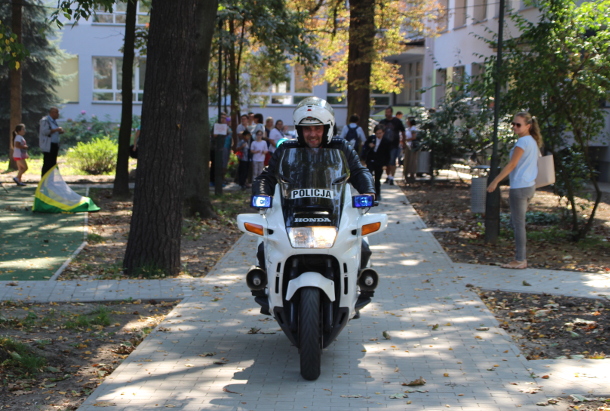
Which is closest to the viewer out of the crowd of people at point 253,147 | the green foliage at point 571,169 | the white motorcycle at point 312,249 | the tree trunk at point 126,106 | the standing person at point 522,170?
the white motorcycle at point 312,249

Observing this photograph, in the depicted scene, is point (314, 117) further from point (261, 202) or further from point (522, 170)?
point (522, 170)

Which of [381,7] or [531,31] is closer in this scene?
[531,31]

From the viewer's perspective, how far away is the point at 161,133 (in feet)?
30.1

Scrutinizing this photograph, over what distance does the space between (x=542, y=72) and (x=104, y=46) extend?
109 feet

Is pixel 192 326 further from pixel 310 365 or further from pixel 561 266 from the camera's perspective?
pixel 561 266

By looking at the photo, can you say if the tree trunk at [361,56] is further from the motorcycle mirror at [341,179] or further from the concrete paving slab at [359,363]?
the motorcycle mirror at [341,179]

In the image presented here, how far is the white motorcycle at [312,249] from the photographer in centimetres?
534

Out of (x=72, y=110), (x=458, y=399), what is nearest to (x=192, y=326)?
(x=458, y=399)

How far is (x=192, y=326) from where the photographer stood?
6.93 m

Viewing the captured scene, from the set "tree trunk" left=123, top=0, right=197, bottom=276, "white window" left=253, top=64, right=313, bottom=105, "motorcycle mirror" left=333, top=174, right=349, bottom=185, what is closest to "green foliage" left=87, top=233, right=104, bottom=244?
"tree trunk" left=123, top=0, right=197, bottom=276

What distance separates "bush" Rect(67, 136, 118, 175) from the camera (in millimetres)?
23859

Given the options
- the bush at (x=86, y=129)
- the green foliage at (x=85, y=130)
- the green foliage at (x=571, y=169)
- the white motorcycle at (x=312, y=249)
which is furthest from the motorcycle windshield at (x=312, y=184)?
the green foliage at (x=85, y=130)

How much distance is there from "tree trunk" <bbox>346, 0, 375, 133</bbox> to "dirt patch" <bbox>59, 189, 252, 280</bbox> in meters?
6.49

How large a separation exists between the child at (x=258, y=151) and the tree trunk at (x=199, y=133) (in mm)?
4564
